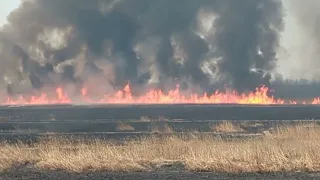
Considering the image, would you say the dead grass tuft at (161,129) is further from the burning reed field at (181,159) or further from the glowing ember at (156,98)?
the glowing ember at (156,98)

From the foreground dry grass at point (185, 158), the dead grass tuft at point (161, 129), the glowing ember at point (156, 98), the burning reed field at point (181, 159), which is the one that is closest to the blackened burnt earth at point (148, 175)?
the burning reed field at point (181, 159)

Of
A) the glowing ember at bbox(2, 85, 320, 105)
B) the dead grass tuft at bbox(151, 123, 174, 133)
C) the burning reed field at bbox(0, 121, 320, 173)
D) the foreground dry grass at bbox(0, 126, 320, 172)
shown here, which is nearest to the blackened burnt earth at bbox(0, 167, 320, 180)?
the burning reed field at bbox(0, 121, 320, 173)

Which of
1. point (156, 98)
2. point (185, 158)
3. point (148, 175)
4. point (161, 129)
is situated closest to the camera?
point (148, 175)

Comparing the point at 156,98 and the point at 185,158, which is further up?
the point at 156,98

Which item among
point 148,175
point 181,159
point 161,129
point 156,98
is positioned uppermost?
point 156,98

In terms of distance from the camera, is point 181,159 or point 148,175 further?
point 181,159

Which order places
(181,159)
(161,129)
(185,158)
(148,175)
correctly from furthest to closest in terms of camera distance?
(161,129), (181,159), (185,158), (148,175)

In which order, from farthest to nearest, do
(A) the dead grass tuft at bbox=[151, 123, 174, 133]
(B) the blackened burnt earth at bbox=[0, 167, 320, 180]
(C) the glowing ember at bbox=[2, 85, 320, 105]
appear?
(C) the glowing ember at bbox=[2, 85, 320, 105] → (A) the dead grass tuft at bbox=[151, 123, 174, 133] → (B) the blackened burnt earth at bbox=[0, 167, 320, 180]

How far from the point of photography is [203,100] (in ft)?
403

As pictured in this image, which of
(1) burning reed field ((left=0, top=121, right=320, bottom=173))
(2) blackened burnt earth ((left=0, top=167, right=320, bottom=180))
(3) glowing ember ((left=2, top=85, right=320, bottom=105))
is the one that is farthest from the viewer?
(3) glowing ember ((left=2, top=85, right=320, bottom=105))

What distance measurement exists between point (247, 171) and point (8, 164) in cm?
878

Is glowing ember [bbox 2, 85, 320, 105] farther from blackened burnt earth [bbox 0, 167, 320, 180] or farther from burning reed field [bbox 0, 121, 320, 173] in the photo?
blackened burnt earth [bbox 0, 167, 320, 180]

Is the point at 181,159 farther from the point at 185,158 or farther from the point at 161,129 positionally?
the point at 161,129

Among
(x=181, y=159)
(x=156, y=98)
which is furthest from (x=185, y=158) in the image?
(x=156, y=98)
